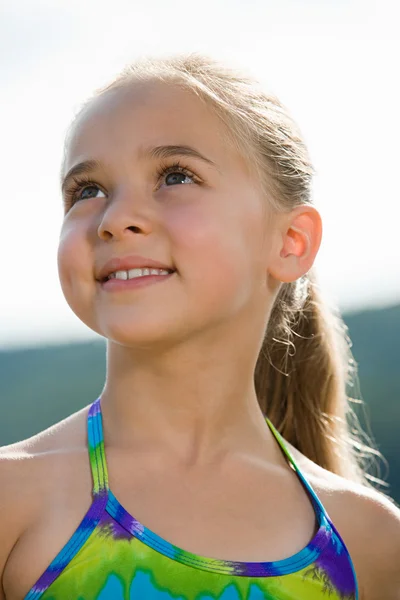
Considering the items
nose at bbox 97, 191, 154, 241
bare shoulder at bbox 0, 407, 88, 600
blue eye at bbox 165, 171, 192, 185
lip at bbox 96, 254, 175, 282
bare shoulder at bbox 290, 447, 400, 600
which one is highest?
blue eye at bbox 165, 171, 192, 185

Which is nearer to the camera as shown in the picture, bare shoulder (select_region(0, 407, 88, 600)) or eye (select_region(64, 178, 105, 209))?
bare shoulder (select_region(0, 407, 88, 600))

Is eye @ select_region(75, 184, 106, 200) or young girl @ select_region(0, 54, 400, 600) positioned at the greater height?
eye @ select_region(75, 184, 106, 200)

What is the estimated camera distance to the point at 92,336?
2828 millimetres

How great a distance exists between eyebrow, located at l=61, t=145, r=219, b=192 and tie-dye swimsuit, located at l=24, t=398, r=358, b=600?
1.53 ft

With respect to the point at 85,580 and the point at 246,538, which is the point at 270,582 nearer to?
the point at 246,538

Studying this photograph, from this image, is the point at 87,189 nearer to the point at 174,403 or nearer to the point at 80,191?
the point at 80,191

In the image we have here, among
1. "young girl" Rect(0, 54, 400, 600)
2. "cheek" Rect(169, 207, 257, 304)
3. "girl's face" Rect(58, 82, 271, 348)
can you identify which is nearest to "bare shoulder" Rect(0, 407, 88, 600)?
"young girl" Rect(0, 54, 400, 600)

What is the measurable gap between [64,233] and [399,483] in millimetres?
1303

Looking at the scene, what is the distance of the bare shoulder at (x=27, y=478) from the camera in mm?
1309

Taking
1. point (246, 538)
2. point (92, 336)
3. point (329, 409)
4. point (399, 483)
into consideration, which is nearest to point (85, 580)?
point (246, 538)

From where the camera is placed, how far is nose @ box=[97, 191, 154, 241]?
A: 1355mm

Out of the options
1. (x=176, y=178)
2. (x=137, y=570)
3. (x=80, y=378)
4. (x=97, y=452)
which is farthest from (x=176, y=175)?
(x=80, y=378)

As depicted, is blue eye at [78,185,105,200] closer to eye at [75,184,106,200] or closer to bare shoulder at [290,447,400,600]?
eye at [75,184,106,200]

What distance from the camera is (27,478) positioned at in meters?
1.35
